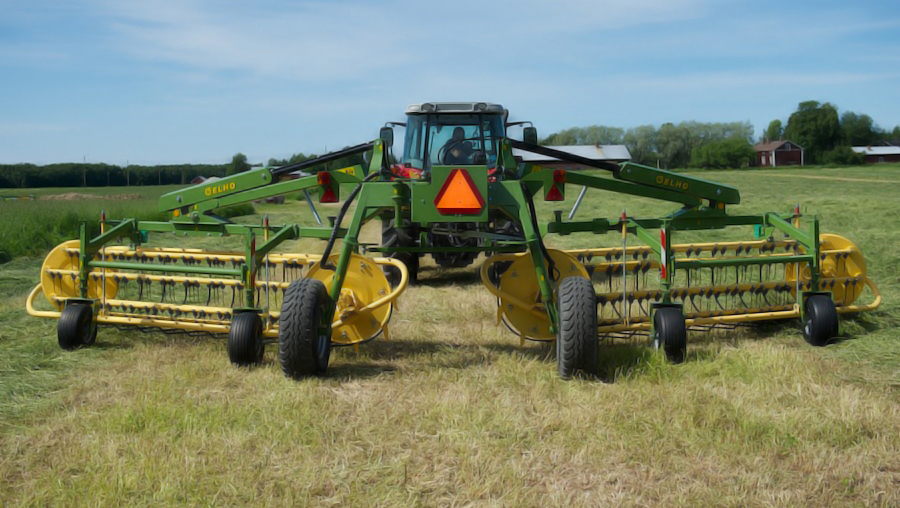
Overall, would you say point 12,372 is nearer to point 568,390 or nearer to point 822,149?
point 568,390

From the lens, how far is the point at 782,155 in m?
81.6

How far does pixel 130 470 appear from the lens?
3666 mm

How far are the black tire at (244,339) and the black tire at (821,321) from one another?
4.14 metres

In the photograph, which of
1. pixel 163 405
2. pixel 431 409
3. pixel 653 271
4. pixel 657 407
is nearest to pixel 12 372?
pixel 163 405

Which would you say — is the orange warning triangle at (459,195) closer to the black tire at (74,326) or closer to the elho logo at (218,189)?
the elho logo at (218,189)

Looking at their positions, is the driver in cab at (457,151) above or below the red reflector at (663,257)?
above

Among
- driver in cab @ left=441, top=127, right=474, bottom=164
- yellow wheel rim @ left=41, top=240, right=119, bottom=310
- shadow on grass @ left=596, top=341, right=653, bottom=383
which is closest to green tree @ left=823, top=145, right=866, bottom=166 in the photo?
driver in cab @ left=441, top=127, right=474, bottom=164

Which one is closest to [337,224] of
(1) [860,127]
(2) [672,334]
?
(2) [672,334]

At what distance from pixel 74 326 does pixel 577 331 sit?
3.82 meters

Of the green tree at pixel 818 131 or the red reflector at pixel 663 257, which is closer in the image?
the red reflector at pixel 663 257

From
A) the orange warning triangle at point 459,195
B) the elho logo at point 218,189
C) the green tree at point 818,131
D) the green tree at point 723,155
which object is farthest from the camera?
the green tree at point 818,131

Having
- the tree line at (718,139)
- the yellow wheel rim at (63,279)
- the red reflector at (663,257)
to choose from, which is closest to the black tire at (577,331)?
the red reflector at (663,257)

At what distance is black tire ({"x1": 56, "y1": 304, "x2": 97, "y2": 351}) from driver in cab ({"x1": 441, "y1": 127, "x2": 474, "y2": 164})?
13.8ft

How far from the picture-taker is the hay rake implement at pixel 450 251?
5336 mm
